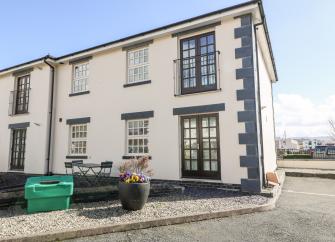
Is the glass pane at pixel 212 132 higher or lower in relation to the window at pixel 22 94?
lower

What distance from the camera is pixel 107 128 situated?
11.0 m

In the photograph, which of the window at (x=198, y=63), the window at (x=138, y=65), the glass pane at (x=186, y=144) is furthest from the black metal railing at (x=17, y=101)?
the glass pane at (x=186, y=144)

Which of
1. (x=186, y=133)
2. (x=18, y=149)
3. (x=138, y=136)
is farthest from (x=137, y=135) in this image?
(x=18, y=149)

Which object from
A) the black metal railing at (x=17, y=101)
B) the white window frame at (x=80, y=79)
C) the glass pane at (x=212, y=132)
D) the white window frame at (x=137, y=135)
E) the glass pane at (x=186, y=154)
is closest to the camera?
the glass pane at (x=212, y=132)

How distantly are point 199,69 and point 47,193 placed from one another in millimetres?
6100

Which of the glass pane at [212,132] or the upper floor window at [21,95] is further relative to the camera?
the upper floor window at [21,95]

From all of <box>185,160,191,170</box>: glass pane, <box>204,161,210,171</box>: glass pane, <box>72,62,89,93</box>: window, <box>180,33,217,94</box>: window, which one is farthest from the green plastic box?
<box>72,62,89,93</box>: window

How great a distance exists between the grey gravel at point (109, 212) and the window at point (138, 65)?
5174 millimetres

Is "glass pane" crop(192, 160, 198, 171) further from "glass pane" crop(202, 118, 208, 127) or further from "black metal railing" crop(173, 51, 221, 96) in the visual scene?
"black metal railing" crop(173, 51, 221, 96)

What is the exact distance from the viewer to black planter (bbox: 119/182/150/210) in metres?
5.87

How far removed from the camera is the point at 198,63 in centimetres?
945

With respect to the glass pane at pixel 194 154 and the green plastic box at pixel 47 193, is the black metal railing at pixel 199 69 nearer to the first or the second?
the glass pane at pixel 194 154

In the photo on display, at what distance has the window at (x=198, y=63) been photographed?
30.2 ft

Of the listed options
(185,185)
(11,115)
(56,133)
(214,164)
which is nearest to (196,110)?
(214,164)
